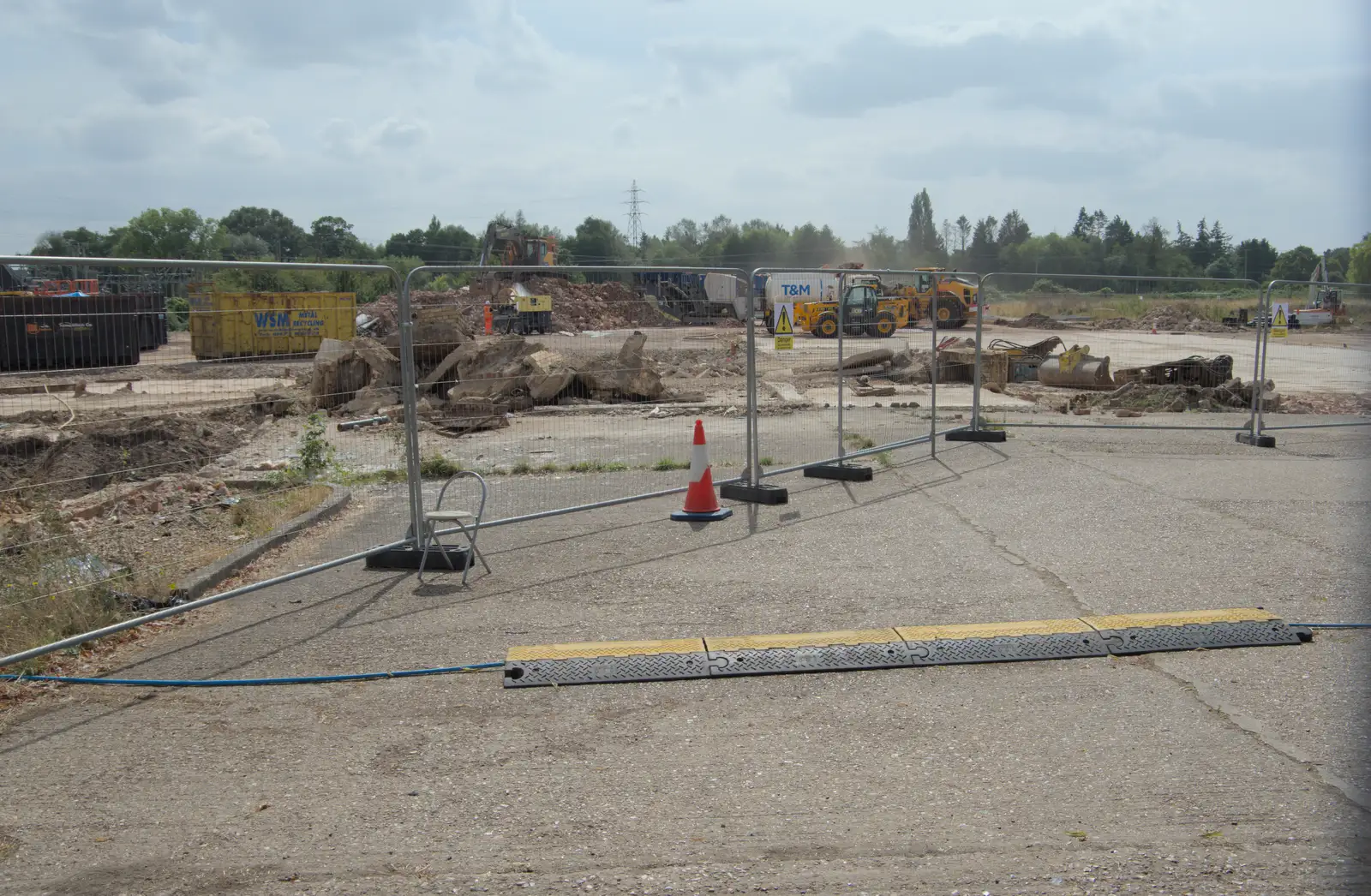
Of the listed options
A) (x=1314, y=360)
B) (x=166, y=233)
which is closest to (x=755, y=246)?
(x=166, y=233)

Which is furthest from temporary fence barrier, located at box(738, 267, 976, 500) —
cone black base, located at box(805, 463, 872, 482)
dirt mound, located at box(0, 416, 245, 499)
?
dirt mound, located at box(0, 416, 245, 499)

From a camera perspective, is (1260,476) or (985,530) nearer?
(985,530)

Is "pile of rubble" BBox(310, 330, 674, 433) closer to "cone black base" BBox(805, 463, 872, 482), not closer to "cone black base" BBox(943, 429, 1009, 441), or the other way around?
"cone black base" BBox(943, 429, 1009, 441)

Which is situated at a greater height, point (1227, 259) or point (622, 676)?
point (1227, 259)

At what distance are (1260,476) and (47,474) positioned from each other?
13.6 meters

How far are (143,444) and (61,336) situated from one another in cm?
792

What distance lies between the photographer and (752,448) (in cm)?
978

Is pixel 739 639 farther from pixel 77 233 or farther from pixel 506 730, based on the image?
pixel 77 233

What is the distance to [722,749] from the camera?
458cm

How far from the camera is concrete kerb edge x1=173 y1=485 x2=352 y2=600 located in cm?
691

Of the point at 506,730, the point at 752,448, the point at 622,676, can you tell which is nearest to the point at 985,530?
the point at 752,448

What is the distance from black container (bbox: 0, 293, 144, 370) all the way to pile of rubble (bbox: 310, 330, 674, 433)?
300 inches

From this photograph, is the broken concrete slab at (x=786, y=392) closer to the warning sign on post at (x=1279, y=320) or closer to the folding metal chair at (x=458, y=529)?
the warning sign on post at (x=1279, y=320)

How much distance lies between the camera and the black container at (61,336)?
6090 mm
